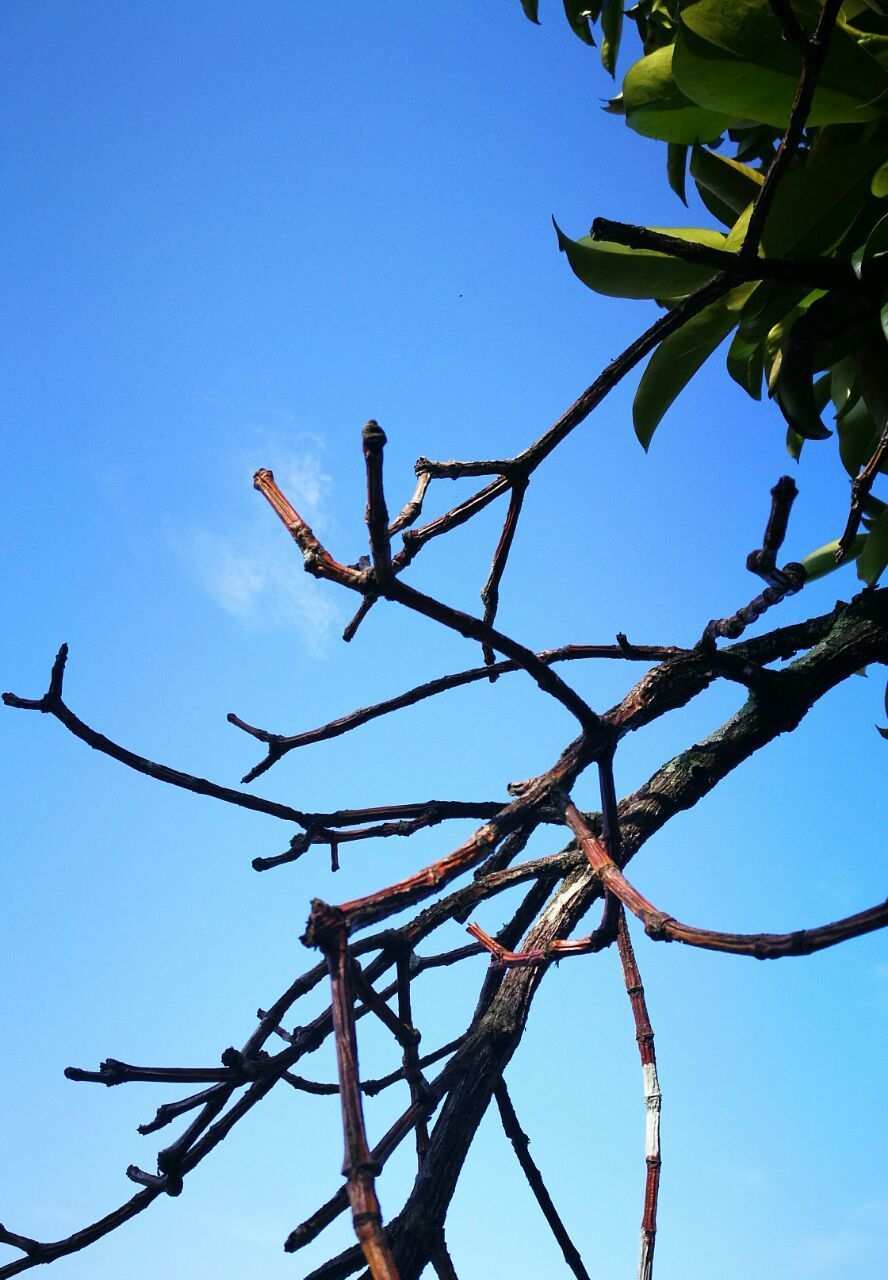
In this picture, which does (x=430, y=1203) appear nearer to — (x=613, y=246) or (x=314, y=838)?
(x=314, y=838)

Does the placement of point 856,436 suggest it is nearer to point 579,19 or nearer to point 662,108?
point 662,108

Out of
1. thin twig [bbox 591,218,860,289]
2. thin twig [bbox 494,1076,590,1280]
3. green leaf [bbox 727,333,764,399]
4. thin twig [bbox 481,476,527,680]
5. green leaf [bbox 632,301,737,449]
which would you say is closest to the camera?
thin twig [bbox 591,218,860,289]

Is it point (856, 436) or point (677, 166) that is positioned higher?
point (677, 166)

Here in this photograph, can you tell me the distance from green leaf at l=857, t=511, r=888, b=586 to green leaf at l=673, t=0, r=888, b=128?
1.79 ft

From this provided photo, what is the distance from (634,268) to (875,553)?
23.0 inches

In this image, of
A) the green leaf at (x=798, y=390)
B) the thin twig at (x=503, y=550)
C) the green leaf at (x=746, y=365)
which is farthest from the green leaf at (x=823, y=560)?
the thin twig at (x=503, y=550)

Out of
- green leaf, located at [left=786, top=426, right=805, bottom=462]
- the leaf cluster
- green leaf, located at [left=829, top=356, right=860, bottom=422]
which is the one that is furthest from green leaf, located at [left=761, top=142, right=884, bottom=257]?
green leaf, located at [left=786, top=426, right=805, bottom=462]

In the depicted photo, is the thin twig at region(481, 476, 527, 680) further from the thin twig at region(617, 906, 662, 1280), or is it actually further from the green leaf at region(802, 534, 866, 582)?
the green leaf at region(802, 534, 866, 582)

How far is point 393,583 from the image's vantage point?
504mm

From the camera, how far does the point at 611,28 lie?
1.43 meters

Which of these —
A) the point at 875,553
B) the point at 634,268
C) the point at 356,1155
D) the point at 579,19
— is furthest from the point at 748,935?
the point at 579,19

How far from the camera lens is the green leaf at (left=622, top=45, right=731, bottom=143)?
923mm

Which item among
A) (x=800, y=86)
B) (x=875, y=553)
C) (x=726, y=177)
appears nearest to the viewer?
(x=800, y=86)

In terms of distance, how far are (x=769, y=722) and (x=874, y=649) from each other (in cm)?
14
